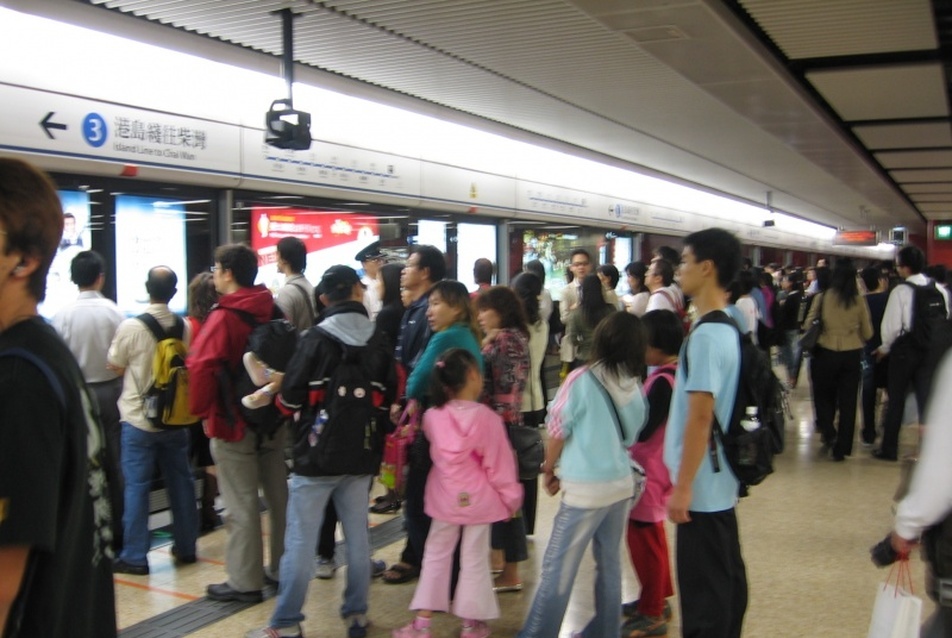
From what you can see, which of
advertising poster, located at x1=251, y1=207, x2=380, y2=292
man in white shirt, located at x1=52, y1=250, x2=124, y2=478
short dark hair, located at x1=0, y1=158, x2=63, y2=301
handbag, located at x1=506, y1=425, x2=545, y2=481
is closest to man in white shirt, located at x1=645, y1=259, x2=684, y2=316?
advertising poster, located at x1=251, y1=207, x2=380, y2=292

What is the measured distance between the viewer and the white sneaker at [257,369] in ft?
11.9

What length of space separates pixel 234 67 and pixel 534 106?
2.84 metres

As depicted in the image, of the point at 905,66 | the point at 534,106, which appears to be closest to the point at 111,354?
the point at 534,106

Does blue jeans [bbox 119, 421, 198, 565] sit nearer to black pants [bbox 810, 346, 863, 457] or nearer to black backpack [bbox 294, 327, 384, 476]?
black backpack [bbox 294, 327, 384, 476]

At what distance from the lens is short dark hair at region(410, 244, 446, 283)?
4164 millimetres

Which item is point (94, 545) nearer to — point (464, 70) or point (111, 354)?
point (111, 354)

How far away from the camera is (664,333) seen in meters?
3.52

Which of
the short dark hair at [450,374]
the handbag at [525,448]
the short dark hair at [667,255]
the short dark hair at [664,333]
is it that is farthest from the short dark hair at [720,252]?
the short dark hair at [667,255]

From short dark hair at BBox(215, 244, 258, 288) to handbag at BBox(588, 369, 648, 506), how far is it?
170 centimetres

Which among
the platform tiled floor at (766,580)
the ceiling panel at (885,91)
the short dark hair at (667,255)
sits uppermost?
the ceiling panel at (885,91)

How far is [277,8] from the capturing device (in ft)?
15.5

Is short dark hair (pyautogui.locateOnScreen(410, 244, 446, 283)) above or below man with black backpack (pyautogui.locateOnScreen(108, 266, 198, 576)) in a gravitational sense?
above

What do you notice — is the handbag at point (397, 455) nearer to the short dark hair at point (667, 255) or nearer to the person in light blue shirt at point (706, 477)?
the person in light blue shirt at point (706, 477)

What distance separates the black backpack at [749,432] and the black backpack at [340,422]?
4.37ft
